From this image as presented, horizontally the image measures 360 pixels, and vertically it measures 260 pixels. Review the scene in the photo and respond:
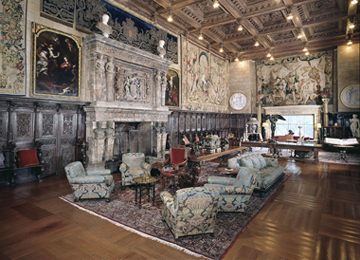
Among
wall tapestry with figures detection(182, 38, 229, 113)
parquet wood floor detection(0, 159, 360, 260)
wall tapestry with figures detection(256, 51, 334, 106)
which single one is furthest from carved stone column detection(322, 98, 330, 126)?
parquet wood floor detection(0, 159, 360, 260)

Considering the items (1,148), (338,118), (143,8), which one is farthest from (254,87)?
(1,148)

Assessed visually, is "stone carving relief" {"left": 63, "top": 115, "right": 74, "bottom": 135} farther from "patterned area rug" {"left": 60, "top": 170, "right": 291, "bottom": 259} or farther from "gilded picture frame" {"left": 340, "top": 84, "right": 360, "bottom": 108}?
"gilded picture frame" {"left": 340, "top": 84, "right": 360, "bottom": 108}

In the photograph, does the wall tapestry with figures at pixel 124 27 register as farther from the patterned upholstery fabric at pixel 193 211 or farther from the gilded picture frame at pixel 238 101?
the gilded picture frame at pixel 238 101

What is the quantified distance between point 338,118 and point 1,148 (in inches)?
653

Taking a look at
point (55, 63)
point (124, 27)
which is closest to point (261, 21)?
point (124, 27)

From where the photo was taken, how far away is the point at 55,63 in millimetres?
6105

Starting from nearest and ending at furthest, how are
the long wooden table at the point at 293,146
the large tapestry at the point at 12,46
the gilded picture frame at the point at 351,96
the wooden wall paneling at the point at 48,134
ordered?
1. the large tapestry at the point at 12,46
2. the wooden wall paneling at the point at 48,134
3. the long wooden table at the point at 293,146
4. the gilded picture frame at the point at 351,96

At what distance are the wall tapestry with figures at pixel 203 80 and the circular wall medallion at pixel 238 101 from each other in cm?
45

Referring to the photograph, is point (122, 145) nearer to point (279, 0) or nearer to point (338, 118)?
point (279, 0)

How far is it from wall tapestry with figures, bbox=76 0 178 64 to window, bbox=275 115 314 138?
10268 millimetres

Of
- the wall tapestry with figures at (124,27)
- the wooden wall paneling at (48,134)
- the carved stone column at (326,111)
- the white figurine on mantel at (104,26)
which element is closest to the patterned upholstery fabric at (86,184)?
the wooden wall paneling at (48,134)

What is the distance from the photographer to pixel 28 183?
5617mm

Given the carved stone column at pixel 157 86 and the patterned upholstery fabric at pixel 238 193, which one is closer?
the patterned upholstery fabric at pixel 238 193

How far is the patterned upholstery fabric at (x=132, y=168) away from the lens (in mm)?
5398
